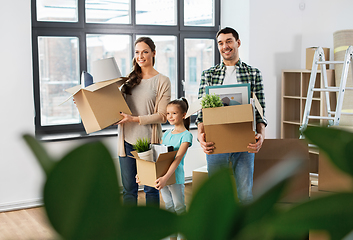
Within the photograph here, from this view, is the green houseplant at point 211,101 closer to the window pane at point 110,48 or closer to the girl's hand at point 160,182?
the girl's hand at point 160,182

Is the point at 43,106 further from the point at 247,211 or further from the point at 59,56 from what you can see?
the point at 247,211

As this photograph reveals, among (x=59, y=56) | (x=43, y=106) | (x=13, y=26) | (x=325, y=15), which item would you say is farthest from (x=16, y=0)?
(x=325, y=15)

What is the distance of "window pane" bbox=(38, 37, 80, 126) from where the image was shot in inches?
155

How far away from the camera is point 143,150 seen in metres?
2.37

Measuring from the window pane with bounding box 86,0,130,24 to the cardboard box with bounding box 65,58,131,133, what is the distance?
77.8 inches

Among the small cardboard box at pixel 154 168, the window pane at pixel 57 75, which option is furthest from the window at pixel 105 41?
the small cardboard box at pixel 154 168

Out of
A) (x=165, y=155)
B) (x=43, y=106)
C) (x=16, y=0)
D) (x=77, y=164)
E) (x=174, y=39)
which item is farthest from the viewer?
(x=174, y=39)

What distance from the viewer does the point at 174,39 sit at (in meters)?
4.60

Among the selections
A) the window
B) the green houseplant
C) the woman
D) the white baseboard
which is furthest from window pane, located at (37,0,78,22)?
the green houseplant

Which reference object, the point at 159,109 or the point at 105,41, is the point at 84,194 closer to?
the point at 159,109

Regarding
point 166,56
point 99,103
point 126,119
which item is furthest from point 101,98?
point 166,56

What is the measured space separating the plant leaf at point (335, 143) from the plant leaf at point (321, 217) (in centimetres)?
1

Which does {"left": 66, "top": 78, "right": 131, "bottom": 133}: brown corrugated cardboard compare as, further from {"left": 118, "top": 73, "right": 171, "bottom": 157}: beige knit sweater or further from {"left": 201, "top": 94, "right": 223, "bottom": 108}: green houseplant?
{"left": 201, "top": 94, "right": 223, "bottom": 108}: green houseplant

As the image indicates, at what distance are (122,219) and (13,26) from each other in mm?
3716
